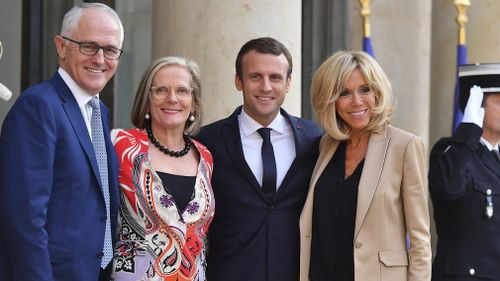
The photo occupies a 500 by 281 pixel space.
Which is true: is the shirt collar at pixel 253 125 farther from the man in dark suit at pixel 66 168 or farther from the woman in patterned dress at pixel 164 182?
the man in dark suit at pixel 66 168

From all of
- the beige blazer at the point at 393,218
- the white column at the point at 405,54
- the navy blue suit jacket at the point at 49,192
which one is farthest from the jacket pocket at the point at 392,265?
the white column at the point at 405,54

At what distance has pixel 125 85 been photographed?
9.08m

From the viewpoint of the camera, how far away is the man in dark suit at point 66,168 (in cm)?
390

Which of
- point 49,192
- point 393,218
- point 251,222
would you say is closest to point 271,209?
point 251,222

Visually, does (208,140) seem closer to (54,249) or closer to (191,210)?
(191,210)

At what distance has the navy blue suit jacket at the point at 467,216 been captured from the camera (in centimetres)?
516

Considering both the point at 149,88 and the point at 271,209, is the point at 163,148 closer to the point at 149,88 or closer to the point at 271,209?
the point at 149,88

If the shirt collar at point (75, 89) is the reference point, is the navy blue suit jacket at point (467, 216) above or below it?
below

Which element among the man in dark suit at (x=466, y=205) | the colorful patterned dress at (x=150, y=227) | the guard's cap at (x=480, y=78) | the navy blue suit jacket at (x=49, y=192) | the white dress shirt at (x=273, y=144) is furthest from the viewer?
the guard's cap at (x=480, y=78)

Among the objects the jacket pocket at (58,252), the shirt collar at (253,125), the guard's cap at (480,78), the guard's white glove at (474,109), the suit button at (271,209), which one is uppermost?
the guard's cap at (480,78)

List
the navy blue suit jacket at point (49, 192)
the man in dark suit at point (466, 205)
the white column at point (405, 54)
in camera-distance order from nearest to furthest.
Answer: the navy blue suit jacket at point (49, 192) < the man in dark suit at point (466, 205) < the white column at point (405, 54)

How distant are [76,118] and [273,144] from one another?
3.65ft

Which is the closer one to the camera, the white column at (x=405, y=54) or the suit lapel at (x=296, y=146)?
the suit lapel at (x=296, y=146)

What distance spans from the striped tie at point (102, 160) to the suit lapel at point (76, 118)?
0.08m
